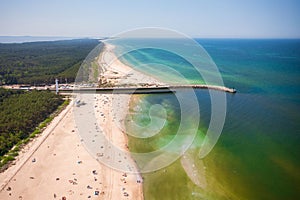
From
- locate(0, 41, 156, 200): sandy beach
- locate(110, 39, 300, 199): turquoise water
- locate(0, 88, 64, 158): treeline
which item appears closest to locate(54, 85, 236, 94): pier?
locate(110, 39, 300, 199): turquoise water

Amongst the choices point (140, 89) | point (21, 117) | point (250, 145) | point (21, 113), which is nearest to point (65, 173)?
point (21, 117)

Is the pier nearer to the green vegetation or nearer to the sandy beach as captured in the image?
the green vegetation

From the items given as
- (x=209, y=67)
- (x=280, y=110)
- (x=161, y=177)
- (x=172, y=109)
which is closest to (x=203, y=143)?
(x=161, y=177)

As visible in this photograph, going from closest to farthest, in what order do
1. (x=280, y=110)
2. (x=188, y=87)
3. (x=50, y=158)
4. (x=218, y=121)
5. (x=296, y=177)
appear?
(x=296, y=177), (x=50, y=158), (x=218, y=121), (x=280, y=110), (x=188, y=87)

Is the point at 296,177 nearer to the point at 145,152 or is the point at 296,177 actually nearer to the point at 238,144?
the point at 238,144

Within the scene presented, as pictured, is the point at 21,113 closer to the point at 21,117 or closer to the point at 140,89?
the point at 21,117

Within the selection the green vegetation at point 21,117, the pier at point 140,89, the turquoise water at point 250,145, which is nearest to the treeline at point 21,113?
the green vegetation at point 21,117

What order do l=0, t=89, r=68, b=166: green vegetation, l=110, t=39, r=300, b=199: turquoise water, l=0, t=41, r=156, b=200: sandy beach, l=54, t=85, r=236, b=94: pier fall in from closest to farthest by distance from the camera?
1. l=0, t=41, r=156, b=200: sandy beach
2. l=110, t=39, r=300, b=199: turquoise water
3. l=0, t=89, r=68, b=166: green vegetation
4. l=54, t=85, r=236, b=94: pier
